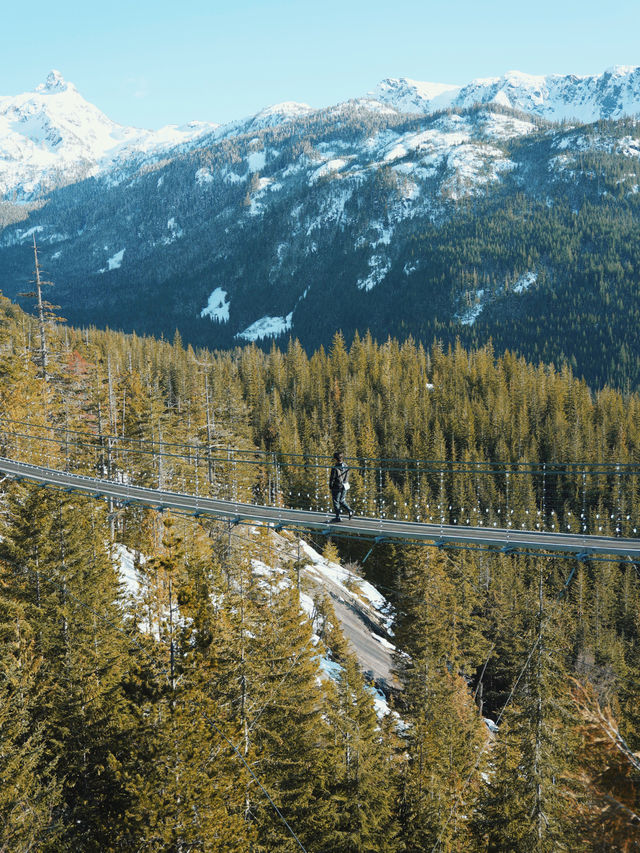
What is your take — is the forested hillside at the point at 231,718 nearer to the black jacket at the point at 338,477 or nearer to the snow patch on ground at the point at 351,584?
the black jacket at the point at 338,477

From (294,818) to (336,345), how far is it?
10320cm

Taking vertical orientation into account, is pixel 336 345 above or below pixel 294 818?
above

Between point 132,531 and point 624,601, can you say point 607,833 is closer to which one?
point 132,531

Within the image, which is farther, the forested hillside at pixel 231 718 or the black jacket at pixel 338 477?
the black jacket at pixel 338 477

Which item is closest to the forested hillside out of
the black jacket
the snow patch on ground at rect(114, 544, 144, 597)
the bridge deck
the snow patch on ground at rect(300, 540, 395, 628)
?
the snow patch on ground at rect(114, 544, 144, 597)

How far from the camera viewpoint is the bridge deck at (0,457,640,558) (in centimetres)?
1803

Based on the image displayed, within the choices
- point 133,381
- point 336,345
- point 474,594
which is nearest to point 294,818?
point 474,594

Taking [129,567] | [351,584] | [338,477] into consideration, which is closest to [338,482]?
[338,477]

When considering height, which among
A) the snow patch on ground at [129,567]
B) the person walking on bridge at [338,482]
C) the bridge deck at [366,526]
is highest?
the person walking on bridge at [338,482]

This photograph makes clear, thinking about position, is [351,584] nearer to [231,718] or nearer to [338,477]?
[231,718]

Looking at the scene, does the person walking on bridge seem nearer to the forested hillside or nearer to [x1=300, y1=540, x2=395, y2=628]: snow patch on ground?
the forested hillside

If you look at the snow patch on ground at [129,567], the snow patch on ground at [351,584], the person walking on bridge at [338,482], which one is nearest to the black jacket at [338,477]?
the person walking on bridge at [338,482]

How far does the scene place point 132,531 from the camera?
41.9 m

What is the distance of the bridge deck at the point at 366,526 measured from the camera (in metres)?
18.0
